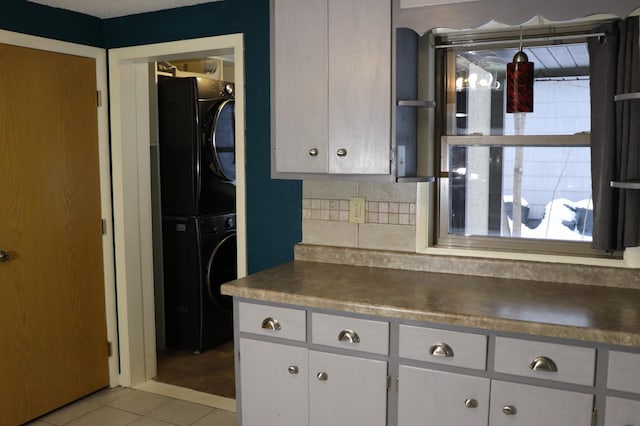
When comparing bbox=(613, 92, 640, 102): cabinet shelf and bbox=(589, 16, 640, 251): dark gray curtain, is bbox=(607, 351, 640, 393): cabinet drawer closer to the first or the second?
bbox=(589, 16, 640, 251): dark gray curtain

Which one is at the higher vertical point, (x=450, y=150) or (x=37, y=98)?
(x=37, y=98)

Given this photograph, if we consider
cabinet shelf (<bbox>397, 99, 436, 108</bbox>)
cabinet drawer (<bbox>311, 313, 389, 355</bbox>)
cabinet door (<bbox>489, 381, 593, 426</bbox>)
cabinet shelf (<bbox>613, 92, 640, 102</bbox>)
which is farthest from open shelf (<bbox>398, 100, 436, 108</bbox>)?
cabinet door (<bbox>489, 381, 593, 426</bbox>)

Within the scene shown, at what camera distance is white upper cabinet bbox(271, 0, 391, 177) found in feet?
8.12

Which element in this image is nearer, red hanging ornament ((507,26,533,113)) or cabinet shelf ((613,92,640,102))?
cabinet shelf ((613,92,640,102))

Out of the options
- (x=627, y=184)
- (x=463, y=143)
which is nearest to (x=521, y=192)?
(x=463, y=143)

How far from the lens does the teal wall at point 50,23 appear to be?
9.77ft

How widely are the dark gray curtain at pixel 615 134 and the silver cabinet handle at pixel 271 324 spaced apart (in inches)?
53.8

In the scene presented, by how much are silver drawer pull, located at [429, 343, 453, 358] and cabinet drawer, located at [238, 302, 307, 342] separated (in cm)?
52

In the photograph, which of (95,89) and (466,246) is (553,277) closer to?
(466,246)

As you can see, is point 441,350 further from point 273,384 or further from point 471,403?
point 273,384

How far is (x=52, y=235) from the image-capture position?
10.6ft

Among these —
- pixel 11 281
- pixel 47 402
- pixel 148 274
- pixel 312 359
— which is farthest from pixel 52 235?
pixel 312 359

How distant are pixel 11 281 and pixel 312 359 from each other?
1722 mm

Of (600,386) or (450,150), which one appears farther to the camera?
(450,150)
